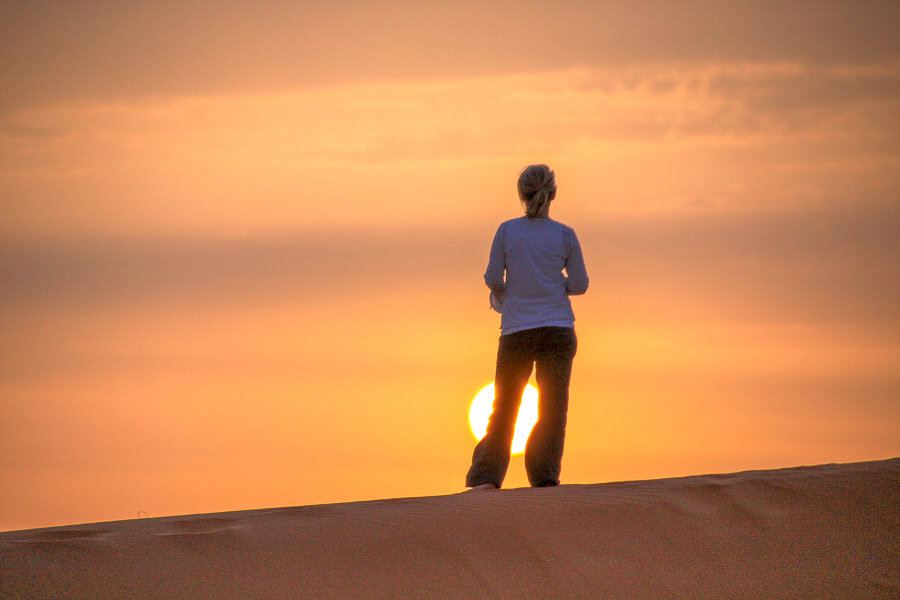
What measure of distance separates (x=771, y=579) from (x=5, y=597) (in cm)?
343

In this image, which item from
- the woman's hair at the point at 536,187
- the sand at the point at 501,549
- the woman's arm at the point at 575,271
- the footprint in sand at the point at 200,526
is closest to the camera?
the sand at the point at 501,549

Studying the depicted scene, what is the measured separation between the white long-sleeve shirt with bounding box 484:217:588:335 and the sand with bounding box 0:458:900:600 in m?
1.21

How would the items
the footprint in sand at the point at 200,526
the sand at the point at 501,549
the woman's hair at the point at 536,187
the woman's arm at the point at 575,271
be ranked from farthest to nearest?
the woman's arm at the point at 575,271, the woman's hair at the point at 536,187, the footprint in sand at the point at 200,526, the sand at the point at 501,549

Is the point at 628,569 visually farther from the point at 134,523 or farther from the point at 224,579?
the point at 134,523

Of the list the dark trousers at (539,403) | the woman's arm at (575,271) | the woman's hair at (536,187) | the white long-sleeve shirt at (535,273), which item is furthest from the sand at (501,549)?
the woman's hair at (536,187)

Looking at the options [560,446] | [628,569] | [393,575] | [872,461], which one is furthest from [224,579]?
[872,461]

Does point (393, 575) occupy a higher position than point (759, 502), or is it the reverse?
point (759, 502)

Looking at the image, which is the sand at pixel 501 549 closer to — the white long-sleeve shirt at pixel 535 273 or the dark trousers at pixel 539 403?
the dark trousers at pixel 539 403

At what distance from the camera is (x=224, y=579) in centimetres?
493

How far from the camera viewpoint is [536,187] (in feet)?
22.8

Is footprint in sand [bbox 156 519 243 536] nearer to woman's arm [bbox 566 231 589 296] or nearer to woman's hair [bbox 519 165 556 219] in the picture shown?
woman's arm [bbox 566 231 589 296]

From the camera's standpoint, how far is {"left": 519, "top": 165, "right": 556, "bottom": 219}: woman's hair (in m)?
6.92

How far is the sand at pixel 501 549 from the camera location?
195 inches

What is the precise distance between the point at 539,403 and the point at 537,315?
1.90ft
